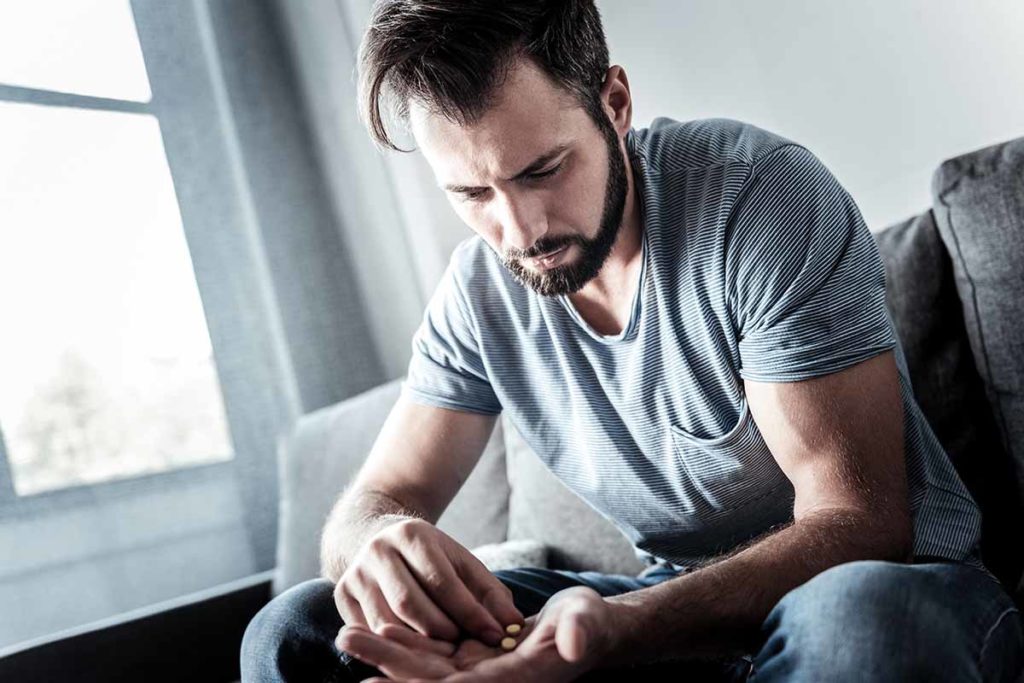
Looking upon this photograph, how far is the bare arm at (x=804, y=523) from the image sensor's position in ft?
2.82

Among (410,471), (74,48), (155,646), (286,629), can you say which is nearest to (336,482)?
(155,646)

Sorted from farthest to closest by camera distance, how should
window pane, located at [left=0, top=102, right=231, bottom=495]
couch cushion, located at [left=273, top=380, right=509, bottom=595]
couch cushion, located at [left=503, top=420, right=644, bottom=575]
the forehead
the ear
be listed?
window pane, located at [left=0, top=102, right=231, bottom=495] < couch cushion, located at [left=273, top=380, right=509, bottom=595] < couch cushion, located at [left=503, top=420, right=644, bottom=575] < the ear < the forehead

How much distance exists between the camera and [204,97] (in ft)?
7.90

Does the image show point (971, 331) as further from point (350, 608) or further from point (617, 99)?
point (350, 608)

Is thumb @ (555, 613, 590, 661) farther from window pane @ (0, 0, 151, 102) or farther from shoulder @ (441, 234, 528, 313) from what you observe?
window pane @ (0, 0, 151, 102)

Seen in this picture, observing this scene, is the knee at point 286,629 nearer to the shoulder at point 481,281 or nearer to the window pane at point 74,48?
the shoulder at point 481,281

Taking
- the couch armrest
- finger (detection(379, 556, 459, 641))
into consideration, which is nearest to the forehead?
finger (detection(379, 556, 459, 641))

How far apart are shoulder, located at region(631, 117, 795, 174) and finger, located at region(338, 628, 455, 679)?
25.3 inches

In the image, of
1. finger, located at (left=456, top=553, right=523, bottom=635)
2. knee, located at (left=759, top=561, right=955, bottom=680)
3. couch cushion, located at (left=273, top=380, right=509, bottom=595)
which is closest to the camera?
knee, located at (left=759, top=561, right=955, bottom=680)

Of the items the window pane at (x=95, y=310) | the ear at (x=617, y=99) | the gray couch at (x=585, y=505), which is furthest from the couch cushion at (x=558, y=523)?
the window pane at (x=95, y=310)

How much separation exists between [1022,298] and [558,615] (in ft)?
2.40

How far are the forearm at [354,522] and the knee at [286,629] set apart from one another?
0.10m

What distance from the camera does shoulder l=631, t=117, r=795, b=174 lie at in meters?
1.12

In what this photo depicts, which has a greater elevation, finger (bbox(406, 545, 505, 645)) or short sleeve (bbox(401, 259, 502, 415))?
short sleeve (bbox(401, 259, 502, 415))
